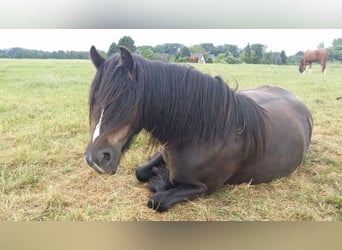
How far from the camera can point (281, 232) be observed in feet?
4.46

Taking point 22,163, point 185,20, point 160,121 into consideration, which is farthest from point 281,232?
point 22,163

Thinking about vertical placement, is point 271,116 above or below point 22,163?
above

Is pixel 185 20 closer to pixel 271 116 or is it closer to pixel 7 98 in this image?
pixel 271 116

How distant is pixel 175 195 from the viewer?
52.7 inches

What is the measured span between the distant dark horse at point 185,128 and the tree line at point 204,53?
5.6 inches

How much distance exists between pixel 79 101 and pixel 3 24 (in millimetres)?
419

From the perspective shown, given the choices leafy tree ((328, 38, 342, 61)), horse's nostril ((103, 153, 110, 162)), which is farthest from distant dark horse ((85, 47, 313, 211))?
leafy tree ((328, 38, 342, 61))

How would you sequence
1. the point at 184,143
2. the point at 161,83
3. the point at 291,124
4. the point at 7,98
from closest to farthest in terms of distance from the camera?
the point at 161,83, the point at 184,143, the point at 7,98, the point at 291,124

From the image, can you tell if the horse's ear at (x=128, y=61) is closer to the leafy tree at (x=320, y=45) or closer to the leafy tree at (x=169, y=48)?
the leafy tree at (x=169, y=48)

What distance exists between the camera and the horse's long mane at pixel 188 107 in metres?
1.17

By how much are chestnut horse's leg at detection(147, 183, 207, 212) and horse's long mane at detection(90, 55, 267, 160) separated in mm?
175

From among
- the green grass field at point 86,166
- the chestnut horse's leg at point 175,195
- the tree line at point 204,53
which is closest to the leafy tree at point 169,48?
the tree line at point 204,53

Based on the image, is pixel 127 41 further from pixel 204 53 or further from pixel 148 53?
pixel 204 53

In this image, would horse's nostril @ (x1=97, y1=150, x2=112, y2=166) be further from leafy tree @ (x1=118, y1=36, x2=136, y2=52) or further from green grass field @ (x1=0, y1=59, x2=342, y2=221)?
leafy tree @ (x1=118, y1=36, x2=136, y2=52)
